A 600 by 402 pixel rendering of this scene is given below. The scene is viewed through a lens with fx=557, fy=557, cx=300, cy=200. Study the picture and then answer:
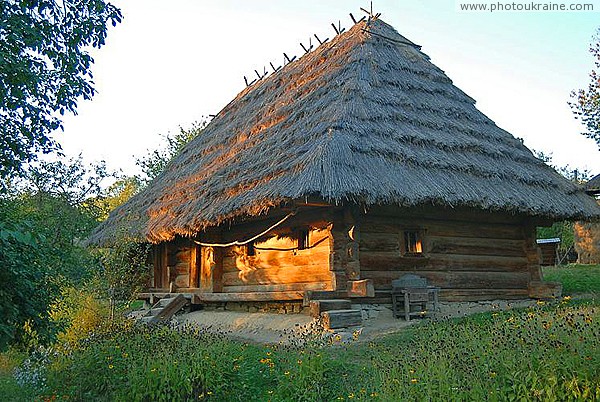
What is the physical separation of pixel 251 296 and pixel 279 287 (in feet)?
2.02

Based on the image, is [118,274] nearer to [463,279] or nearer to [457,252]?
[457,252]

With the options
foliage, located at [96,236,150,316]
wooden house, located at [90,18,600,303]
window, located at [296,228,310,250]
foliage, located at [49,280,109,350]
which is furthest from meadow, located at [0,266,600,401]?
window, located at [296,228,310,250]

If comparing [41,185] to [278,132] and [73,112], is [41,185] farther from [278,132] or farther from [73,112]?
[73,112]

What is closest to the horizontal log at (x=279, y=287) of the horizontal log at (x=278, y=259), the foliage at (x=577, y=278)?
the horizontal log at (x=278, y=259)

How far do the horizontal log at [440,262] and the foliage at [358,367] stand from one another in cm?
192

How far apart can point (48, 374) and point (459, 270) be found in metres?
7.84

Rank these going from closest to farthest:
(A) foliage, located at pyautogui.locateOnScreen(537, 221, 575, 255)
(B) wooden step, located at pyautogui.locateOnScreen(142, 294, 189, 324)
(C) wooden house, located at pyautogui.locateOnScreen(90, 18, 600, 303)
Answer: (C) wooden house, located at pyautogui.locateOnScreen(90, 18, 600, 303)
(B) wooden step, located at pyautogui.locateOnScreen(142, 294, 189, 324)
(A) foliage, located at pyautogui.locateOnScreen(537, 221, 575, 255)

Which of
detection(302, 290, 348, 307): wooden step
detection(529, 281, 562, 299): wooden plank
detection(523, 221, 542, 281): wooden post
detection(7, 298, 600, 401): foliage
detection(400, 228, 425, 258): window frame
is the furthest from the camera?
detection(523, 221, 542, 281): wooden post

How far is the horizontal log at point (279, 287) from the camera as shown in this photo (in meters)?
10.5

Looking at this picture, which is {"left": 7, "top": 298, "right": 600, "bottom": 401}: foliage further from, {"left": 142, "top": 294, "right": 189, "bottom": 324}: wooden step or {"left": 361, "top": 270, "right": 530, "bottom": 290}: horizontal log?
{"left": 142, "top": 294, "right": 189, "bottom": 324}: wooden step

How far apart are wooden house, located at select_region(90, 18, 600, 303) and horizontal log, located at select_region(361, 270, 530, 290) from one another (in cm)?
3

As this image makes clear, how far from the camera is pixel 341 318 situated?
9195 mm

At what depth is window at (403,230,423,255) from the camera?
36.5 ft

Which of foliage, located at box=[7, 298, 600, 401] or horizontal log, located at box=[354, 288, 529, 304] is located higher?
horizontal log, located at box=[354, 288, 529, 304]
